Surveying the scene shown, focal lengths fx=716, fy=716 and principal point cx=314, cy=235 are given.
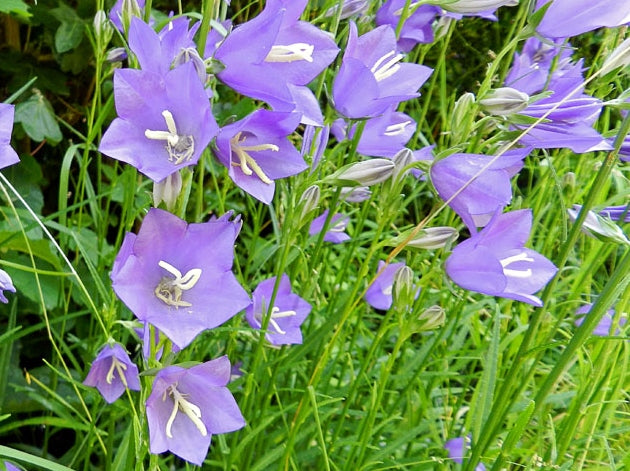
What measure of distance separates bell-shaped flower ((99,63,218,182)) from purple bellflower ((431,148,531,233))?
12.4 inches

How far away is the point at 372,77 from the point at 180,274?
0.33 m

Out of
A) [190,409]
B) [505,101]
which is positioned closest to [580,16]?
[505,101]

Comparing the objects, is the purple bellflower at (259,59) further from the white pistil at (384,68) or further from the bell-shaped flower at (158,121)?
the white pistil at (384,68)

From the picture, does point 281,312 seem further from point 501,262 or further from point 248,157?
point 248,157

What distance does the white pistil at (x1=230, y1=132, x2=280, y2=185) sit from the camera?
0.77 meters

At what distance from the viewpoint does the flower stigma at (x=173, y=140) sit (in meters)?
0.72

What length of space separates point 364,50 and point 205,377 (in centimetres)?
46

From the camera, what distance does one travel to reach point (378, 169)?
0.86 metres

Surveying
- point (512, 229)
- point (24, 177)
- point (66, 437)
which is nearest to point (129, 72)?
point (512, 229)

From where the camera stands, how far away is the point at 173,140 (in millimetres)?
722

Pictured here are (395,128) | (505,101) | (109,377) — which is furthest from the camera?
(395,128)

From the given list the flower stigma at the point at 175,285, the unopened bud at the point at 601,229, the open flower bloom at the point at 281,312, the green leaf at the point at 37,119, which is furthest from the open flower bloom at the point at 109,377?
the green leaf at the point at 37,119

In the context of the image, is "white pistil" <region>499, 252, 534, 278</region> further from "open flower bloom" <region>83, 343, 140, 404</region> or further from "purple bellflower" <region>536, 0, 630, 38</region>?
"open flower bloom" <region>83, 343, 140, 404</region>

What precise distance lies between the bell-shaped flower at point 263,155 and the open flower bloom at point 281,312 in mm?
456
